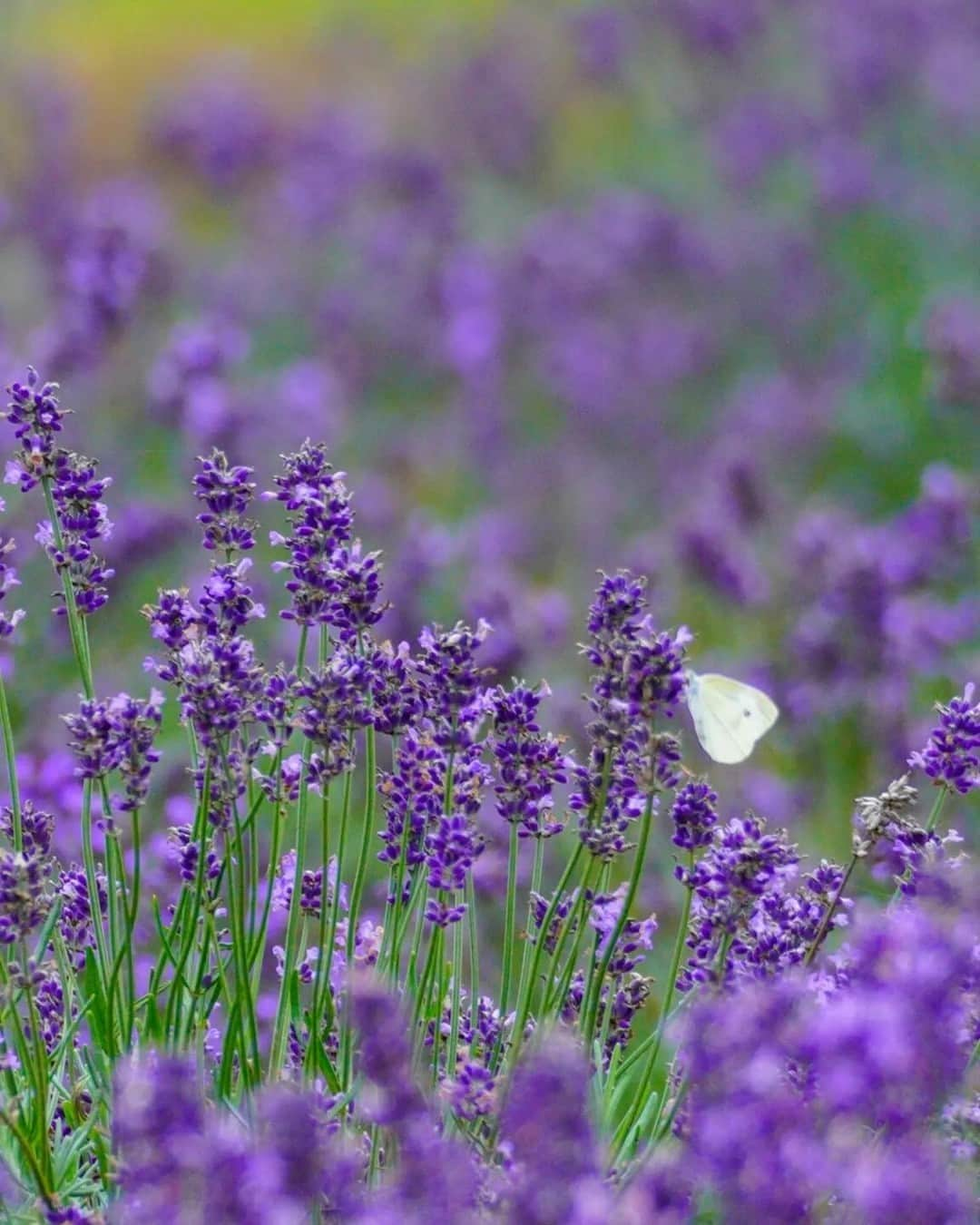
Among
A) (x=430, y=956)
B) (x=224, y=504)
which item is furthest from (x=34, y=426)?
(x=430, y=956)

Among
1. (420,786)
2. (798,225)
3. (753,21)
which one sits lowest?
(420,786)

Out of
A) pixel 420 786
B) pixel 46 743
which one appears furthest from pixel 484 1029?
pixel 46 743

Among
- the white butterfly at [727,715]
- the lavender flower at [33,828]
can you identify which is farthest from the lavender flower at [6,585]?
the white butterfly at [727,715]

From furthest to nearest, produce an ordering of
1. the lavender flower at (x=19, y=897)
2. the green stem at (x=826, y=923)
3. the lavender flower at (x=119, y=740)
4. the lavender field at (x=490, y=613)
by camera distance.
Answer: the green stem at (x=826, y=923) < the lavender flower at (x=119, y=740) < the lavender flower at (x=19, y=897) < the lavender field at (x=490, y=613)

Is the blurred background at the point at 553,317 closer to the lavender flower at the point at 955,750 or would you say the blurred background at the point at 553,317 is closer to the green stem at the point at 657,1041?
the green stem at the point at 657,1041

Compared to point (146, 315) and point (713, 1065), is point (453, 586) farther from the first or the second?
point (713, 1065)

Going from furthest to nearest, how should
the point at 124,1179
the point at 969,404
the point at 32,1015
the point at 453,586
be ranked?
the point at 453,586
the point at 969,404
the point at 32,1015
the point at 124,1179

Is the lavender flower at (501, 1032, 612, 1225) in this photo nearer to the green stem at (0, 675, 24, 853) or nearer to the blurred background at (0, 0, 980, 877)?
the green stem at (0, 675, 24, 853)

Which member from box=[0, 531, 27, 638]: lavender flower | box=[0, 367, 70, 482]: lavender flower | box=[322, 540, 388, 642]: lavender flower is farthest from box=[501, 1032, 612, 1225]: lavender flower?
box=[0, 367, 70, 482]: lavender flower
